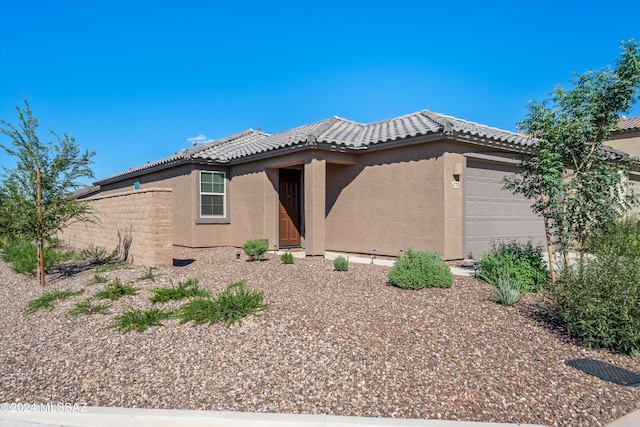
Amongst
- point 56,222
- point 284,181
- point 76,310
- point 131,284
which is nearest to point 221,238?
point 284,181

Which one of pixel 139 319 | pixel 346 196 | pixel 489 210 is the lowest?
pixel 139 319

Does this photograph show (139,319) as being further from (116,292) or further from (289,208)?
(289,208)

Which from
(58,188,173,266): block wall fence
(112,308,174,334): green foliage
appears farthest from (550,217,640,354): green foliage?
(58,188,173,266): block wall fence

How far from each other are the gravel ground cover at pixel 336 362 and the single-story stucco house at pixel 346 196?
13.1 feet

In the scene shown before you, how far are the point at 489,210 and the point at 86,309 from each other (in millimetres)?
9679

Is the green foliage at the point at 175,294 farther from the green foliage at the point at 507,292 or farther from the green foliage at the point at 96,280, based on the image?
the green foliage at the point at 507,292

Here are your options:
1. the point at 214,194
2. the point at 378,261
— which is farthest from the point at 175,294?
the point at 214,194

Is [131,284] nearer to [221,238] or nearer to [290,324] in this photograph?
[290,324]

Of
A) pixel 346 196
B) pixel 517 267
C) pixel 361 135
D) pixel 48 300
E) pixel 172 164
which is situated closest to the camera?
pixel 48 300

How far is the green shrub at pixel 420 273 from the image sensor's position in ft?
24.5

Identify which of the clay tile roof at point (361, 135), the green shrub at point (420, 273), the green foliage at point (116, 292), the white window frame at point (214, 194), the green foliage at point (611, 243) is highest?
the clay tile roof at point (361, 135)

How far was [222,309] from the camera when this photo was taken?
19.1 ft

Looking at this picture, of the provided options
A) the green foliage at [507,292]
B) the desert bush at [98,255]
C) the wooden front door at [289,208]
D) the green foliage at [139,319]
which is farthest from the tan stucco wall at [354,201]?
the green foliage at [139,319]

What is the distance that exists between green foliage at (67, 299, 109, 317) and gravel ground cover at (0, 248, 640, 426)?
0.31 ft
